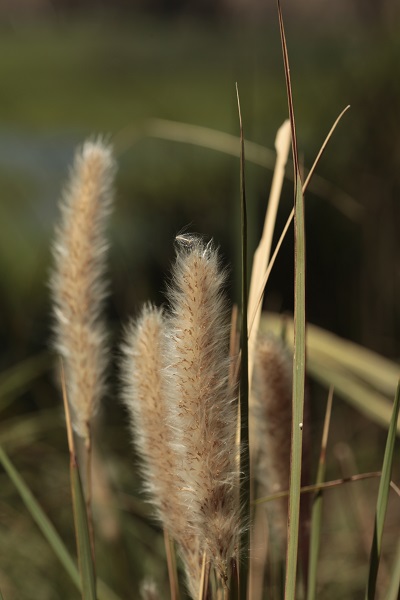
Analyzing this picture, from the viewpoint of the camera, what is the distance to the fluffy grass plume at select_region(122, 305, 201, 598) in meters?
0.50

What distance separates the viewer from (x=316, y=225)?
2.61 meters

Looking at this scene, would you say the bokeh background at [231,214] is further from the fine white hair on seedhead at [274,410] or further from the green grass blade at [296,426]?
the green grass blade at [296,426]

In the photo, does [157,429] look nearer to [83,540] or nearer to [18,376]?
[83,540]

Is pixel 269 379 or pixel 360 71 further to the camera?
pixel 360 71

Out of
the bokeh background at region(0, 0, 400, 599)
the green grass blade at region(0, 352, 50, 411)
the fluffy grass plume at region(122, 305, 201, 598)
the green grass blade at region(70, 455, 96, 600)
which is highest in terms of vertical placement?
the bokeh background at region(0, 0, 400, 599)

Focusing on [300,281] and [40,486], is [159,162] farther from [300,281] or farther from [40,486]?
[300,281]

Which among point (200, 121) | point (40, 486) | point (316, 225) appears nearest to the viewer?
point (40, 486)

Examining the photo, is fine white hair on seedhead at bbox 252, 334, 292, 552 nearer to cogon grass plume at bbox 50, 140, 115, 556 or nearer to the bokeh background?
cogon grass plume at bbox 50, 140, 115, 556

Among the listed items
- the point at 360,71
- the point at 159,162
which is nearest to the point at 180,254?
the point at 159,162

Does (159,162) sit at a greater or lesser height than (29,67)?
lesser

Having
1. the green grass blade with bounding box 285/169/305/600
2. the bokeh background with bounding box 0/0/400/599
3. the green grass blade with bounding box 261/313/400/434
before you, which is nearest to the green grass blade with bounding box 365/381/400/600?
the green grass blade with bounding box 285/169/305/600

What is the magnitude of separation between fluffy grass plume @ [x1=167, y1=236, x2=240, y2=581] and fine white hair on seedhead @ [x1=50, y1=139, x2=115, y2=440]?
169 millimetres

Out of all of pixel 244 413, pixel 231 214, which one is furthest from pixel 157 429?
pixel 231 214

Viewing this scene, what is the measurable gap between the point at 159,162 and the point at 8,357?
708 millimetres
